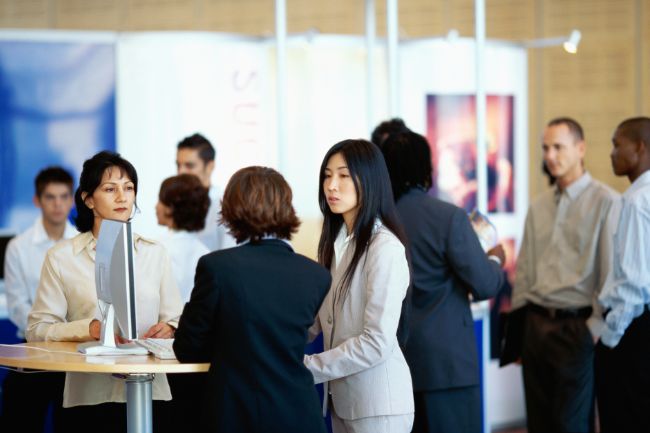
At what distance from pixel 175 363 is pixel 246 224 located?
45 centimetres

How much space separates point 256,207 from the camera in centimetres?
286

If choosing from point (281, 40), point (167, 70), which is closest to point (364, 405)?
point (281, 40)

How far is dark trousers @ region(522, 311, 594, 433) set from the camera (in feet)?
16.5

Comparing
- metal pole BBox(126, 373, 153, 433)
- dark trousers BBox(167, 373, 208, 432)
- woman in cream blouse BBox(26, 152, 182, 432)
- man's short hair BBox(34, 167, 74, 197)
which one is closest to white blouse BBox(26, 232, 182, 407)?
woman in cream blouse BBox(26, 152, 182, 432)

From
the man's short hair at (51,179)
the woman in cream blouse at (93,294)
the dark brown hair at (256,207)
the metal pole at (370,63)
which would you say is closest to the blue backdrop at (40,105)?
the man's short hair at (51,179)

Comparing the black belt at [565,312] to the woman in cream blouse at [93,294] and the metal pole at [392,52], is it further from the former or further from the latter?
→ the woman in cream blouse at [93,294]

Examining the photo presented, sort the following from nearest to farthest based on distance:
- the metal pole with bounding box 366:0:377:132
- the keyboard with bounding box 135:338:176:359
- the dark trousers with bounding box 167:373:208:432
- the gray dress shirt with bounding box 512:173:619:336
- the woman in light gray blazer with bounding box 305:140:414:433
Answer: the keyboard with bounding box 135:338:176:359, the woman in light gray blazer with bounding box 305:140:414:433, the dark trousers with bounding box 167:373:208:432, the gray dress shirt with bounding box 512:173:619:336, the metal pole with bounding box 366:0:377:132

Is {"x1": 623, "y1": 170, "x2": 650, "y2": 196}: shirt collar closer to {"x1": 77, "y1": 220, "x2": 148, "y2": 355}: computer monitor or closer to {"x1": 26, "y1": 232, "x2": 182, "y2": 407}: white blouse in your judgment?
{"x1": 26, "y1": 232, "x2": 182, "y2": 407}: white blouse

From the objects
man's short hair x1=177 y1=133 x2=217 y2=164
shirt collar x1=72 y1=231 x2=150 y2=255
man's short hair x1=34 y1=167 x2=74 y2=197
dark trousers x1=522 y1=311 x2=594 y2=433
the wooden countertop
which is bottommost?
dark trousers x1=522 y1=311 x2=594 y2=433

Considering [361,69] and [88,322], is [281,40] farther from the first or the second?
[88,322]

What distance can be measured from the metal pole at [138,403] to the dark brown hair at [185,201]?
164cm

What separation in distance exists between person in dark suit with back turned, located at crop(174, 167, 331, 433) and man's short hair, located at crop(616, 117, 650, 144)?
8.12 feet

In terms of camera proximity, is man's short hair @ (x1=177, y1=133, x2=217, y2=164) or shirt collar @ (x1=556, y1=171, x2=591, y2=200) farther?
man's short hair @ (x1=177, y1=133, x2=217, y2=164)

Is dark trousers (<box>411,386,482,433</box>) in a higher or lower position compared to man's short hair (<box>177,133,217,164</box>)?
lower
